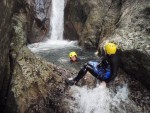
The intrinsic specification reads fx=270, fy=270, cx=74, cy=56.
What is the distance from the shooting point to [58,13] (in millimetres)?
18516

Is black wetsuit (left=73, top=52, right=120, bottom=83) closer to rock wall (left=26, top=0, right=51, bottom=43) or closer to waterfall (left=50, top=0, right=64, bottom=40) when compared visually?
rock wall (left=26, top=0, right=51, bottom=43)

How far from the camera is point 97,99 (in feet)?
28.7

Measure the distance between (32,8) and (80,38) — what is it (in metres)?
3.36

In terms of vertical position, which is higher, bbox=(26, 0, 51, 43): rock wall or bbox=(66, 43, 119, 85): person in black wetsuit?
bbox=(26, 0, 51, 43): rock wall

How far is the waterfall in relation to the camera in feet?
58.1

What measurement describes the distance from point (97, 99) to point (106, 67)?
3.54 feet

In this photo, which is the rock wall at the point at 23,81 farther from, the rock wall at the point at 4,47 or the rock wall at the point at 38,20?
the rock wall at the point at 38,20

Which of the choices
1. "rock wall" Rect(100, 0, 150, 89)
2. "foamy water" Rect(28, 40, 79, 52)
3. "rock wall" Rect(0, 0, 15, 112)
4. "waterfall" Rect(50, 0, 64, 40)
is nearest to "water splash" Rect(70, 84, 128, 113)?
"rock wall" Rect(100, 0, 150, 89)

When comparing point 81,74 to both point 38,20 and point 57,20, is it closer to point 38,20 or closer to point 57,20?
point 38,20

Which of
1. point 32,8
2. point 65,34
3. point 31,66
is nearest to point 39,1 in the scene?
point 32,8

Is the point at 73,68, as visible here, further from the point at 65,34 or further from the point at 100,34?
the point at 65,34

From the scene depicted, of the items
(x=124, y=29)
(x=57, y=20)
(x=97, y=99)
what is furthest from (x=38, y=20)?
(x=97, y=99)

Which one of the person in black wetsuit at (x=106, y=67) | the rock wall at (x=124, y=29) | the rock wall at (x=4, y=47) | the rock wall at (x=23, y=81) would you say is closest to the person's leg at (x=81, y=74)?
the person in black wetsuit at (x=106, y=67)

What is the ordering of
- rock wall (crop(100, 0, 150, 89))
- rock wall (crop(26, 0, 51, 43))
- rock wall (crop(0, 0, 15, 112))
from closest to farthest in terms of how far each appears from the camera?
rock wall (crop(0, 0, 15, 112))
rock wall (crop(100, 0, 150, 89))
rock wall (crop(26, 0, 51, 43))
